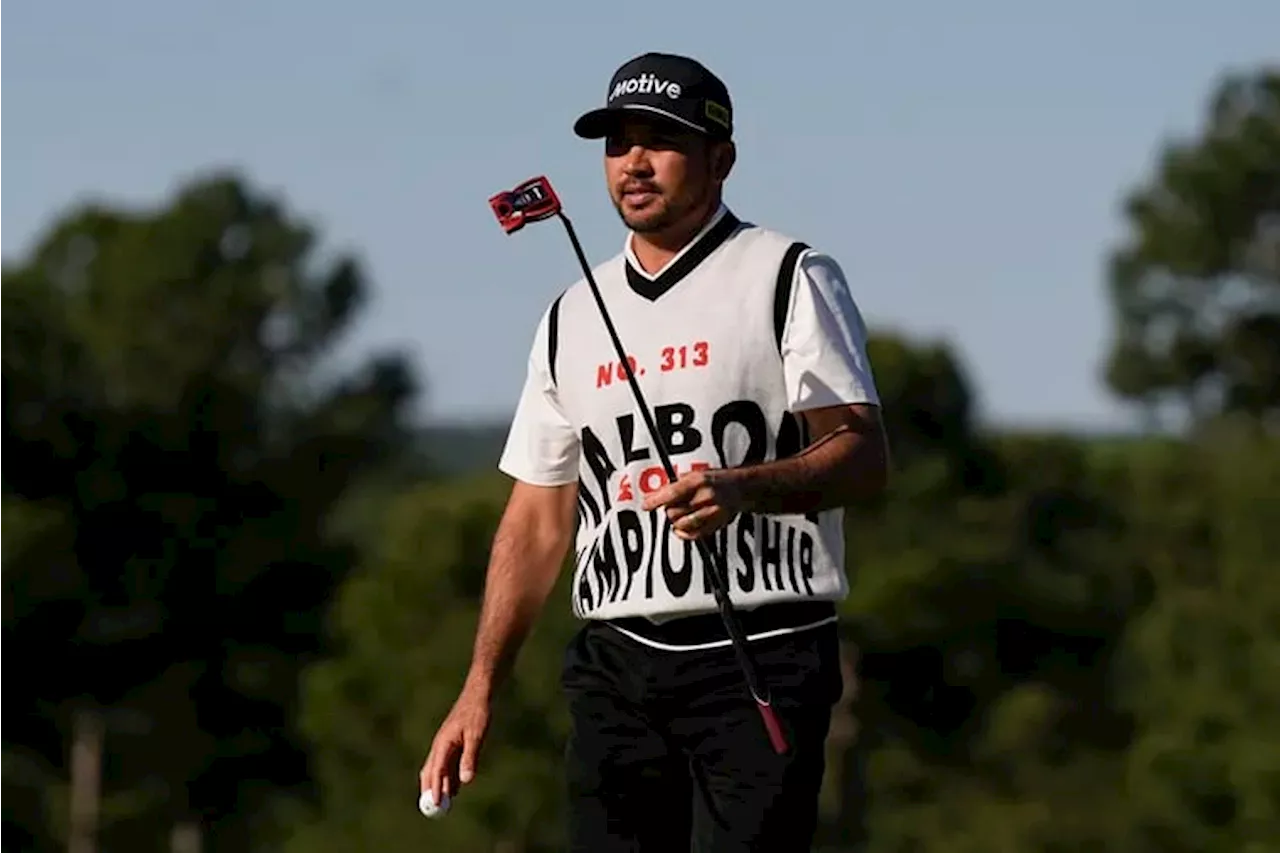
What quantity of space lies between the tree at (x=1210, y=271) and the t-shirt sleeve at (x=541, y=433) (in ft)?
295

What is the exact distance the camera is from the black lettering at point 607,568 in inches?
381

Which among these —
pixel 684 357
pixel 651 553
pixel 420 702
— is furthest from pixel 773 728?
pixel 420 702

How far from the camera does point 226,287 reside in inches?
3841

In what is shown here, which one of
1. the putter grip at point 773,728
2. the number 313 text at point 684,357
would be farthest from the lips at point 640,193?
the putter grip at point 773,728

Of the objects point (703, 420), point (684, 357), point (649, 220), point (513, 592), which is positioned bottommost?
point (513, 592)

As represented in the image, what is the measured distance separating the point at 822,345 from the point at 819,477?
1.14 feet

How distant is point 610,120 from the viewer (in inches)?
375

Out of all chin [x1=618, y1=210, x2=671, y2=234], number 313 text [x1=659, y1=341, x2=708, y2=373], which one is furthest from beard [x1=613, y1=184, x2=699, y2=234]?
number 313 text [x1=659, y1=341, x2=708, y2=373]

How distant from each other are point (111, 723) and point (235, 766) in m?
2.74

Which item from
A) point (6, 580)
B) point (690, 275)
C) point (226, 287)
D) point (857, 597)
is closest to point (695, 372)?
point (690, 275)

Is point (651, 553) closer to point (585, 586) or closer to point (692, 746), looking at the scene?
point (585, 586)

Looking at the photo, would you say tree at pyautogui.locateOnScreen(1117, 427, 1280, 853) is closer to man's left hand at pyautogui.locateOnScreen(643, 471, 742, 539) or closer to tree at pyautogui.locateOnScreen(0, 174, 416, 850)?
tree at pyautogui.locateOnScreen(0, 174, 416, 850)

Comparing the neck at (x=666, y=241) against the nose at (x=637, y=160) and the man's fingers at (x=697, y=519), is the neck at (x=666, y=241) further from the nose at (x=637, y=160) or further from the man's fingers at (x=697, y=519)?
the man's fingers at (x=697, y=519)

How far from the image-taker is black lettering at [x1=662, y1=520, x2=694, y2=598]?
9516mm
